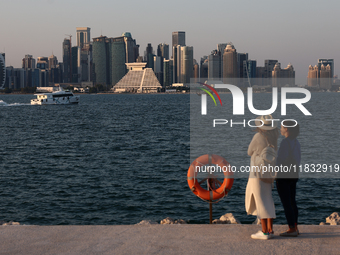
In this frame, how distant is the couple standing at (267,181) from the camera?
642cm

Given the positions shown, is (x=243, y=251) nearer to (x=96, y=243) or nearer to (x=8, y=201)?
(x=96, y=243)

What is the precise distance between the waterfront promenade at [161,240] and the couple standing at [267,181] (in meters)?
0.25

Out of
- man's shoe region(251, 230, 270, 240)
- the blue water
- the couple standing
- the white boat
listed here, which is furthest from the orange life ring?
the white boat

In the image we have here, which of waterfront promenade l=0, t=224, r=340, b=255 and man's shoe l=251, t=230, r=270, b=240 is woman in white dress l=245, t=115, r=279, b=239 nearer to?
man's shoe l=251, t=230, r=270, b=240

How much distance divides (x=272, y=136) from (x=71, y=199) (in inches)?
496

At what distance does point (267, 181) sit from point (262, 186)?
0.11 metres

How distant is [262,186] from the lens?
6.52 meters

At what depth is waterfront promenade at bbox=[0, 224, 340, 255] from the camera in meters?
5.91

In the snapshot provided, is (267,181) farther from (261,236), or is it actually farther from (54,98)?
(54,98)

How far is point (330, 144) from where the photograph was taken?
111 ft

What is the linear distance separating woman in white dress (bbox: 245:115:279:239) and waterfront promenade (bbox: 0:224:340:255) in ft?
0.74

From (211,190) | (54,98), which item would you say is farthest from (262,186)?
(54,98)

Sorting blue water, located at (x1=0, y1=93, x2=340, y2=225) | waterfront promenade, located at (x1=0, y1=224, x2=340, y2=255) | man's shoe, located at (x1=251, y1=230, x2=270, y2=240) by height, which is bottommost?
blue water, located at (x1=0, y1=93, x2=340, y2=225)

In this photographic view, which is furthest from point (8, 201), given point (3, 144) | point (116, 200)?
point (3, 144)
